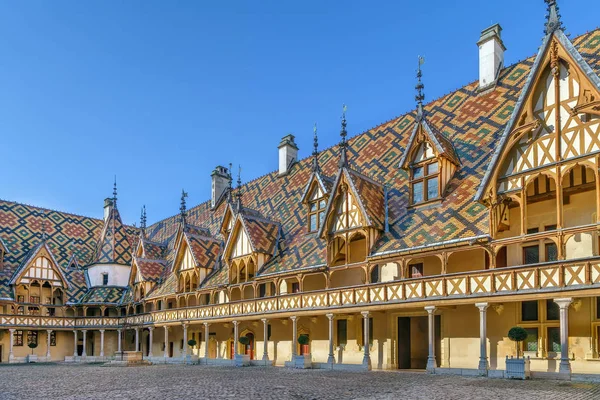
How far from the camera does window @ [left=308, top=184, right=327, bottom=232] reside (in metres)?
28.7

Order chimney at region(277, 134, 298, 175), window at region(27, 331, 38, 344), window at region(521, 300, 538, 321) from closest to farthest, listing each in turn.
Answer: window at region(521, 300, 538, 321), chimney at region(277, 134, 298, 175), window at region(27, 331, 38, 344)

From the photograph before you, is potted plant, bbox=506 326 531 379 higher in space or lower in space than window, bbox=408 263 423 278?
lower

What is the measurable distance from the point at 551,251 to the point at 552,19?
785cm

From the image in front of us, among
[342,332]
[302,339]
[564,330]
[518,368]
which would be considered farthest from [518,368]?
[302,339]

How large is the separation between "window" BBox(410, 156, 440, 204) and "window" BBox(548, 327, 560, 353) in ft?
22.3

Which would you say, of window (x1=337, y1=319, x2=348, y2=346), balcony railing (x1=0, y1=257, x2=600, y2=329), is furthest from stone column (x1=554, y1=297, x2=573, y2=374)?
window (x1=337, y1=319, x2=348, y2=346)

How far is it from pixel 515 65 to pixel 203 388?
19.9 metres

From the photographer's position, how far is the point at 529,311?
63.0 feet

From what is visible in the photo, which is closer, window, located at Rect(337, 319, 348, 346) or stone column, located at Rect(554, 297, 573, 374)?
stone column, located at Rect(554, 297, 573, 374)

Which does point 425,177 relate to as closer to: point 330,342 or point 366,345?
point 366,345

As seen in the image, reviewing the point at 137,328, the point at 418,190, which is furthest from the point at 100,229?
the point at 418,190

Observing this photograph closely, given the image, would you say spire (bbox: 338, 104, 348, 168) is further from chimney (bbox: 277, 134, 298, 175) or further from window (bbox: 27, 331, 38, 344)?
window (bbox: 27, 331, 38, 344)

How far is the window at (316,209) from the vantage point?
28.7m

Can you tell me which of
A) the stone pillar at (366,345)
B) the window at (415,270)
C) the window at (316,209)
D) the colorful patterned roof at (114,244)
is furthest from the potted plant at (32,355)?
the window at (415,270)
